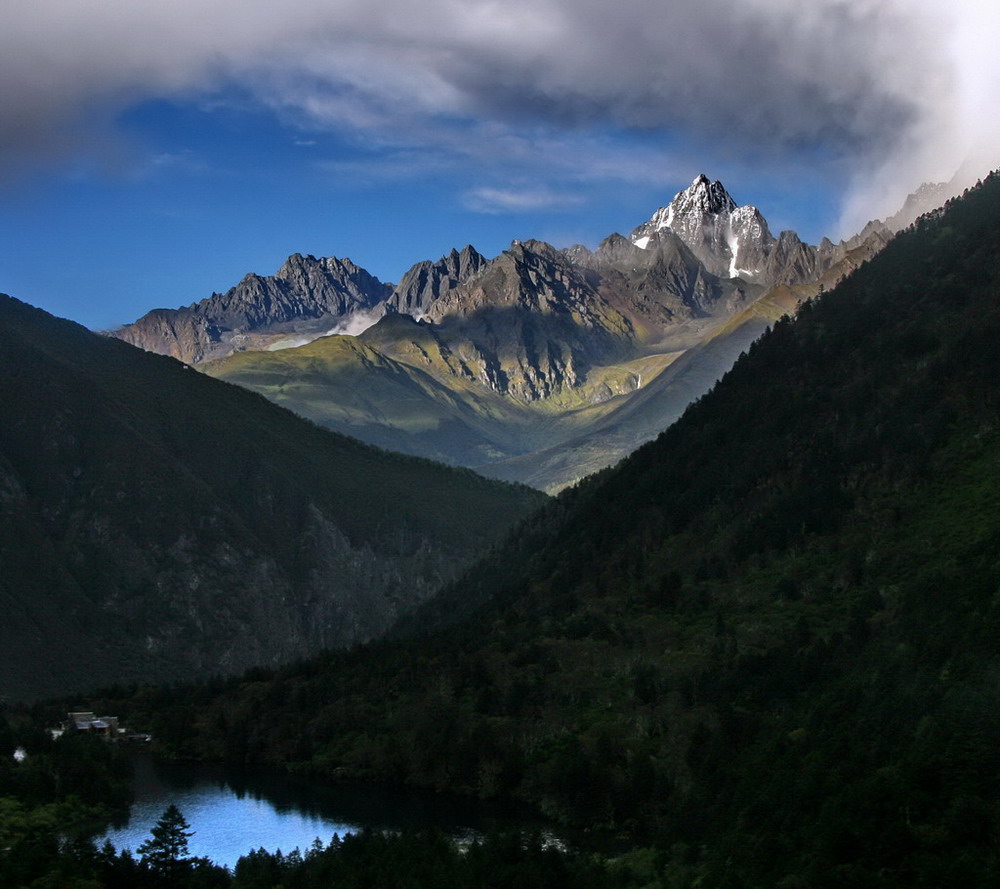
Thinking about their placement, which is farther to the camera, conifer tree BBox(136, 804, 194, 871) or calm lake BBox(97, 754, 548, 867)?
calm lake BBox(97, 754, 548, 867)

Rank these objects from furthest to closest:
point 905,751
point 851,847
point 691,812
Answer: point 691,812
point 905,751
point 851,847

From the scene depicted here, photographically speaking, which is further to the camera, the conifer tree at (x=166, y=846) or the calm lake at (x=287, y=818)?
the calm lake at (x=287, y=818)

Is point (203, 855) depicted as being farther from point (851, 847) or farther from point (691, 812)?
point (851, 847)

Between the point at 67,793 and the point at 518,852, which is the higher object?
the point at 67,793

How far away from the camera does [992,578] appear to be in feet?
530

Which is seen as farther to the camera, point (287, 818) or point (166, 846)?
point (287, 818)

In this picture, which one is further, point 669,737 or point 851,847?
point 669,737

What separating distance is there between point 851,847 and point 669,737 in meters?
67.9

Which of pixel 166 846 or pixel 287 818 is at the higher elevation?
pixel 166 846

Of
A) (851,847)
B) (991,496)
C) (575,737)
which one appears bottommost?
(851,847)

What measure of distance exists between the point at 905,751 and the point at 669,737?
5544 centimetres

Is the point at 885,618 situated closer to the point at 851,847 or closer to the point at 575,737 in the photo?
the point at 575,737

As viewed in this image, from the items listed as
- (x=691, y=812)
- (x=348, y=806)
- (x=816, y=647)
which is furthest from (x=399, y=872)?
(x=816, y=647)

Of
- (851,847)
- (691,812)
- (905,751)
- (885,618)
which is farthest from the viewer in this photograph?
(885,618)
